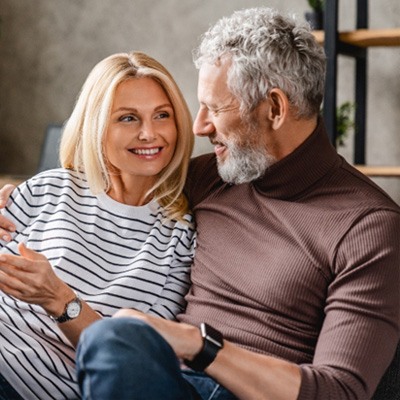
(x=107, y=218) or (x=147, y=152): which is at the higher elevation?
(x=147, y=152)

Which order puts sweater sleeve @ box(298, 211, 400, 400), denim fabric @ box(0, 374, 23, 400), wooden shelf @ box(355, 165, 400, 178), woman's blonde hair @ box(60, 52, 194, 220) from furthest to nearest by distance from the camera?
wooden shelf @ box(355, 165, 400, 178) < woman's blonde hair @ box(60, 52, 194, 220) < denim fabric @ box(0, 374, 23, 400) < sweater sleeve @ box(298, 211, 400, 400)

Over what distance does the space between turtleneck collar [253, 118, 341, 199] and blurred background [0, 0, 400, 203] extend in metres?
1.77

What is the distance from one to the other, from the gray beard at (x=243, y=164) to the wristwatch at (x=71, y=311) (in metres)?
0.43

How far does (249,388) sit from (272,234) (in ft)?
1.31

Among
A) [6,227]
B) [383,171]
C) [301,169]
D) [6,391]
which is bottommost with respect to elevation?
[6,391]

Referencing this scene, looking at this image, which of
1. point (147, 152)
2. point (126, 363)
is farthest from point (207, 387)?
point (147, 152)

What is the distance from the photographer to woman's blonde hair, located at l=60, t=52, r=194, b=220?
Answer: 189 centimetres

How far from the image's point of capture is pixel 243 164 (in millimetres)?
1779

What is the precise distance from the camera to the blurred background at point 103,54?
3482 millimetres

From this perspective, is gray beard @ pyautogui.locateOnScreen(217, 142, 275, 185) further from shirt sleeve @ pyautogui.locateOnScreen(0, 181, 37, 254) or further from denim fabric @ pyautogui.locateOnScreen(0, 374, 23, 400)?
denim fabric @ pyautogui.locateOnScreen(0, 374, 23, 400)

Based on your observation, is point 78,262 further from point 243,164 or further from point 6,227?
point 243,164

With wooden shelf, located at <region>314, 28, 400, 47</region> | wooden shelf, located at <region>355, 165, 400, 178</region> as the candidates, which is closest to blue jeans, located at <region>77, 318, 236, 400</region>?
wooden shelf, located at <region>355, 165, 400, 178</region>

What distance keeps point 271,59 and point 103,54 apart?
2500 millimetres

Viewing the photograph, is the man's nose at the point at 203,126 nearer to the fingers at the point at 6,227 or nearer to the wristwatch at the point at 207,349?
the fingers at the point at 6,227
